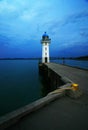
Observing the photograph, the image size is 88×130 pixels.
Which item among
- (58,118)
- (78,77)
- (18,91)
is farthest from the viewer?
(18,91)

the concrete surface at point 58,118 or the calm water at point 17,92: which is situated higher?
the concrete surface at point 58,118

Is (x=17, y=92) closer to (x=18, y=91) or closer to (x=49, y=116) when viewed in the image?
(x=18, y=91)

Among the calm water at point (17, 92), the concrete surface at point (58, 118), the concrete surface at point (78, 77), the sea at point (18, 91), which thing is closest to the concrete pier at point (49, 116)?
the concrete surface at point (58, 118)

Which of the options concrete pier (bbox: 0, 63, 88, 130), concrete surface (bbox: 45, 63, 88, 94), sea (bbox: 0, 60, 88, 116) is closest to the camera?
concrete pier (bbox: 0, 63, 88, 130)

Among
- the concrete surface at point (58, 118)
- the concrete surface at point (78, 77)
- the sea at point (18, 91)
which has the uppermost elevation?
the concrete surface at point (58, 118)

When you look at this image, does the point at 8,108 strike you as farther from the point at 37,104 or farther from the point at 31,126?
the point at 31,126

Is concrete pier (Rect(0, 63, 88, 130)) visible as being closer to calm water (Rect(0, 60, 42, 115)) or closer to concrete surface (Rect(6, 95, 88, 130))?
concrete surface (Rect(6, 95, 88, 130))

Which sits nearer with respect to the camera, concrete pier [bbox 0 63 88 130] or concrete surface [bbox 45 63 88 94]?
concrete pier [bbox 0 63 88 130]

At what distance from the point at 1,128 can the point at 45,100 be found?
1.76 metres

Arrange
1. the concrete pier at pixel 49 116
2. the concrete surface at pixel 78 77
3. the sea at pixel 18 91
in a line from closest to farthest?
the concrete pier at pixel 49 116 < the concrete surface at pixel 78 77 < the sea at pixel 18 91

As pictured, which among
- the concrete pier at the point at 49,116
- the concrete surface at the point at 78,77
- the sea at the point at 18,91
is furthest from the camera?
the sea at the point at 18,91

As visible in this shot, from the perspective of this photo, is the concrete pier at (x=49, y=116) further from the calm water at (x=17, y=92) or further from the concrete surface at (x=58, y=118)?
the calm water at (x=17, y=92)

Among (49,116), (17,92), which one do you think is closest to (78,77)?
(17,92)

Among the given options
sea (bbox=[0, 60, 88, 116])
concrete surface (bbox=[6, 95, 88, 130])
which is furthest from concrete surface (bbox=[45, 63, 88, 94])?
sea (bbox=[0, 60, 88, 116])
